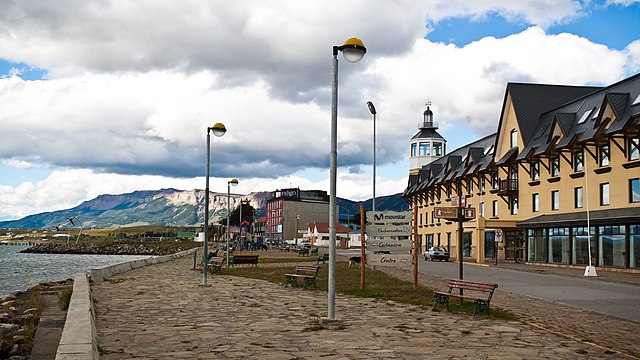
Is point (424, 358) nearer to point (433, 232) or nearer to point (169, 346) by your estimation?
point (169, 346)

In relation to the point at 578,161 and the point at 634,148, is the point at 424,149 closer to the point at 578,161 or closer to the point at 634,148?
the point at 578,161

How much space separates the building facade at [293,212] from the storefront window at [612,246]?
4812 inches

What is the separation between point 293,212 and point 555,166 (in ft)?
419

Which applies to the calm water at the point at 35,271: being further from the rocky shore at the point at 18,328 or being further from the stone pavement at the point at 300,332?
the stone pavement at the point at 300,332

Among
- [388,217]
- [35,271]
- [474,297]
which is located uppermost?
[388,217]

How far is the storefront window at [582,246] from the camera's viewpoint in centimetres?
3909

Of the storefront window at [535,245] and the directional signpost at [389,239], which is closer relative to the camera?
the directional signpost at [389,239]

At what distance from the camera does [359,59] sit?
41.6ft

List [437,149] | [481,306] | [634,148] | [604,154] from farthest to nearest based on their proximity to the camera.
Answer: [437,149]
[604,154]
[634,148]
[481,306]

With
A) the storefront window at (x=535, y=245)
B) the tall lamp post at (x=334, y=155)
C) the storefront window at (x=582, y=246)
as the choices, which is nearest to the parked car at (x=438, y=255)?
the storefront window at (x=535, y=245)

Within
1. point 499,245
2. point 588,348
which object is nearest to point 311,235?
point 499,245

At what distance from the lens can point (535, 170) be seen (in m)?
49.3

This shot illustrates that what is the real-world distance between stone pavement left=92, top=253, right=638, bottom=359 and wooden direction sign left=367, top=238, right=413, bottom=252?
7.41 ft

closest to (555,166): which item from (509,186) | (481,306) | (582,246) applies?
(509,186)
